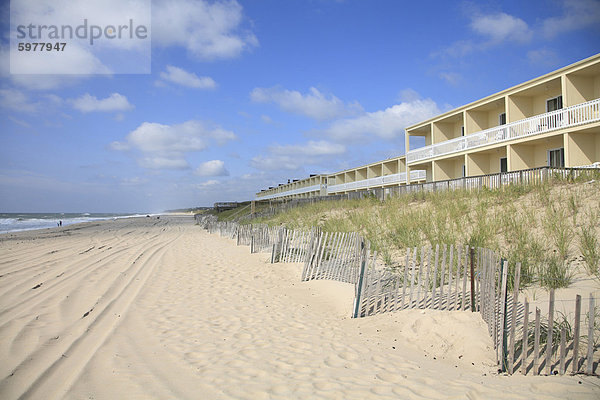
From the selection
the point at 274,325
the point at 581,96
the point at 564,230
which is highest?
the point at 581,96

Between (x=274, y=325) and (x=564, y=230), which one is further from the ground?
(x=564, y=230)

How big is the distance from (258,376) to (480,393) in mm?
2172

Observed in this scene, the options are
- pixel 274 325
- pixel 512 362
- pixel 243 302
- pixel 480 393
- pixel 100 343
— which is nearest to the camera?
pixel 480 393

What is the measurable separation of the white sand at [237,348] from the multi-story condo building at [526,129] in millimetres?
13877

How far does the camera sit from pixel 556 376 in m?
3.27

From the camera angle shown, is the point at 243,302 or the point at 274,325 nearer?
the point at 274,325

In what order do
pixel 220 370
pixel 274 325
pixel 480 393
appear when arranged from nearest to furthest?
pixel 480 393
pixel 220 370
pixel 274 325

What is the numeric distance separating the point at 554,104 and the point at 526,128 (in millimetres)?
2172

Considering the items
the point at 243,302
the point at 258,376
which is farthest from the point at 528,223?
the point at 258,376

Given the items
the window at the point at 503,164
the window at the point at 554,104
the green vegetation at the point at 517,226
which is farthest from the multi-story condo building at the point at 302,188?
the green vegetation at the point at 517,226

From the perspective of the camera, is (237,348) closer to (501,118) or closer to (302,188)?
(501,118)

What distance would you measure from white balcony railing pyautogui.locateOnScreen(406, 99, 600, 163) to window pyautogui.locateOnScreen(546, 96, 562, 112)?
1859mm

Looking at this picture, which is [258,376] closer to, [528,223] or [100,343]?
[100,343]

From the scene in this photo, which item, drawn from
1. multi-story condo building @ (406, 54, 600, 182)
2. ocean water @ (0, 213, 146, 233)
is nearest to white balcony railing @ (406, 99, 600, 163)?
multi-story condo building @ (406, 54, 600, 182)
